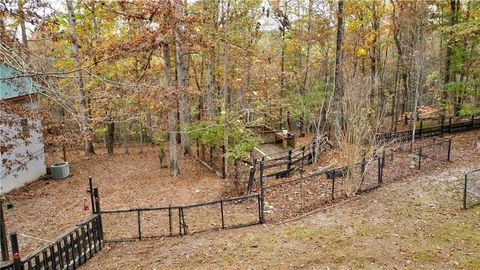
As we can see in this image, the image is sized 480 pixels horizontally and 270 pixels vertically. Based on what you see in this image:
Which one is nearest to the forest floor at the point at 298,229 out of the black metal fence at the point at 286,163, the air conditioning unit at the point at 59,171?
the air conditioning unit at the point at 59,171

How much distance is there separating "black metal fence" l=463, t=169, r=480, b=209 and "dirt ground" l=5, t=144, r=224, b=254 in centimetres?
730

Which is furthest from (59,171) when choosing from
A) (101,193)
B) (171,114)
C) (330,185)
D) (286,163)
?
(330,185)

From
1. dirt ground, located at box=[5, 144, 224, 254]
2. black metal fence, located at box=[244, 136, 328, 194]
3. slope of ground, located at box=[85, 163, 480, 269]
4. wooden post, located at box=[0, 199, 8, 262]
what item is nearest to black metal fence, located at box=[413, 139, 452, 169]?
slope of ground, located at box=[85, 163, 480, 269]

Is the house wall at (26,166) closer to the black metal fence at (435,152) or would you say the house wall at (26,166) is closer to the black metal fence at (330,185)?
the black metal fence at (330,185)

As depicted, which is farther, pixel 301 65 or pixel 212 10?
pixel 301 65

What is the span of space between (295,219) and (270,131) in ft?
34.3

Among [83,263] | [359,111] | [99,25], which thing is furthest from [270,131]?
[83,263]

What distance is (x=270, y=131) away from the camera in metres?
19.3

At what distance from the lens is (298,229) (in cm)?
848

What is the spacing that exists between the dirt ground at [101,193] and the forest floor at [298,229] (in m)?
0.03

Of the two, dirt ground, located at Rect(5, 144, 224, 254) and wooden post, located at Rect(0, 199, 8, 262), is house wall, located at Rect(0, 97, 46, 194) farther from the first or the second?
wooden post, located at Rect(0, 199, 8, 262)

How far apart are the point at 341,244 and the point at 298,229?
1.24 metres

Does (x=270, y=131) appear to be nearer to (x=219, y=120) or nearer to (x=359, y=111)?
(x=219, y=120)

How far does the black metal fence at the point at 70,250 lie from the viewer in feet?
19.6
